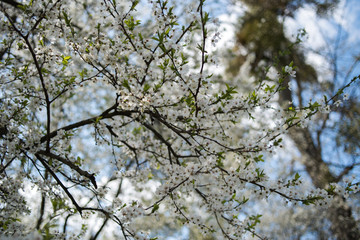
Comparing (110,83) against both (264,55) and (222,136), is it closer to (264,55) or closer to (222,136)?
(222,136)

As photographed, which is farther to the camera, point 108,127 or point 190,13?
point 108,127

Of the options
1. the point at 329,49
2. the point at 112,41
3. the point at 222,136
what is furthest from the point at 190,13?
the point at 329,49

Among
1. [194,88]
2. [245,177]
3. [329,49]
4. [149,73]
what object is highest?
[329,49]

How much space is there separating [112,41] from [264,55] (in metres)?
7.27

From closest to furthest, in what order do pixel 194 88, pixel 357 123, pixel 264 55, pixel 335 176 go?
1. pixel 194 88
2. pixel 357 123
3. pixel 335 176
4. pixel 264 55

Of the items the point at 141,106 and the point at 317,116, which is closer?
the point at 141,106

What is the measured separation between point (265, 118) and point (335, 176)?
186 cm

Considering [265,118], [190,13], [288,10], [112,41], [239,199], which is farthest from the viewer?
[288,10]

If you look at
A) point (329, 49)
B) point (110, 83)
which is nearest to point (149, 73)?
point (110, 83)

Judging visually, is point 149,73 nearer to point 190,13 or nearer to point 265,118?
point 190,13

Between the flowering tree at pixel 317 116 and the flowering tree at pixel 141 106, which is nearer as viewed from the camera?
the flowering tree at pixel 141 106

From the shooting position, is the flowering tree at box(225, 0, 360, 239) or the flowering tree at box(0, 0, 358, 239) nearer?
the flowering tree at box(0, 0, 358, 239)

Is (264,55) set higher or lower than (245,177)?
higher

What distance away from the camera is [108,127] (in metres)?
2.89
